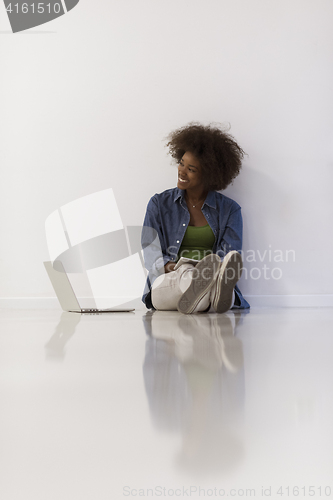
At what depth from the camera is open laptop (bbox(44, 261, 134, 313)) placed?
7.78 feet

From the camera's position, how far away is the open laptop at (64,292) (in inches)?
93.4

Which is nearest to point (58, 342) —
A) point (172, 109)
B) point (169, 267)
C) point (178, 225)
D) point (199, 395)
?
point (199, 395)

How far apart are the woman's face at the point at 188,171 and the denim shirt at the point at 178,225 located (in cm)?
8

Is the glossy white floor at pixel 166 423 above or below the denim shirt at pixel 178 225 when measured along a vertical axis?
above

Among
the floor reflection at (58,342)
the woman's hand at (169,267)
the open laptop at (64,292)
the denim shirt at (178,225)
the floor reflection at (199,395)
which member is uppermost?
the floor reflection at (199,395)

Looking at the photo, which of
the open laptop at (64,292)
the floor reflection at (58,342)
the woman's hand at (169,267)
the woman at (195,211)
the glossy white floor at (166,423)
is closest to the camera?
the glossy white floor at (166,423)

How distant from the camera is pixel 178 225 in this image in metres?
2.24

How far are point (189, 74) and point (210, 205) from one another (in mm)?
800

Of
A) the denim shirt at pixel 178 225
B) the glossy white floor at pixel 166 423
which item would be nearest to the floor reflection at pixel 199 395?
the glossy white floor at pixel 166 423

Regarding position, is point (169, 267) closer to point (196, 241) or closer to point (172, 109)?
point (196, 241)

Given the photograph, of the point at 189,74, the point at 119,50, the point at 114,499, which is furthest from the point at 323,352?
the point at 119,50

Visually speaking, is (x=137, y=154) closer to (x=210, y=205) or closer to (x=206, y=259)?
(x=210, y=205)

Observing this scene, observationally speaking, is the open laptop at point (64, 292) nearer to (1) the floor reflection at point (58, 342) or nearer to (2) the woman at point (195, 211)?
(2) the woman at point (195, 211)

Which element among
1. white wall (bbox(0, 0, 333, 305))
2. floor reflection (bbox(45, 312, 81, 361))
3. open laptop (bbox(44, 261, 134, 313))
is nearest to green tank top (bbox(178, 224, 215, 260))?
white wall (bbox(0, 0, 333, 305))
